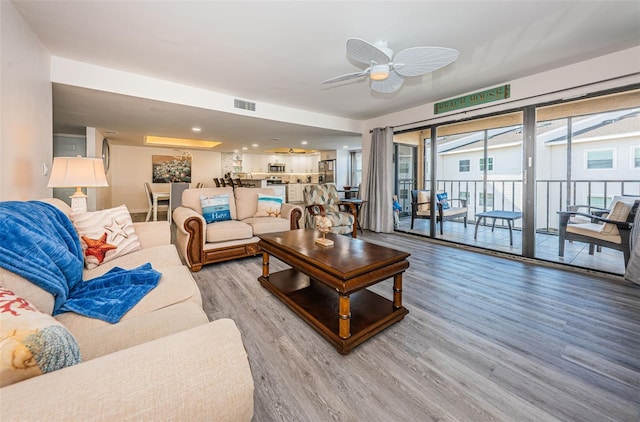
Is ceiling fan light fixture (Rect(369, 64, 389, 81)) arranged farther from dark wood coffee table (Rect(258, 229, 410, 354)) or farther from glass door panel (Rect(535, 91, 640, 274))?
glass door panel (Rect(535, 91, 640, 274))

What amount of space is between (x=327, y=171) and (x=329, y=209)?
484 cm

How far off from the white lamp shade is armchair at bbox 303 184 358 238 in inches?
112

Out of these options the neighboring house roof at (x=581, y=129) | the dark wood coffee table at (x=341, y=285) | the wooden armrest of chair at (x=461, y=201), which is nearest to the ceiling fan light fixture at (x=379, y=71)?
the dark wood coffee table at (x=341, y=285)

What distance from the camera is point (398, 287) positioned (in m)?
1.99

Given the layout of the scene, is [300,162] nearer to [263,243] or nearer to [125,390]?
[263,243]

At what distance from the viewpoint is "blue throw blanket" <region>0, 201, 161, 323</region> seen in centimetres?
101

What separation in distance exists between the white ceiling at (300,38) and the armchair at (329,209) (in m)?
1.71

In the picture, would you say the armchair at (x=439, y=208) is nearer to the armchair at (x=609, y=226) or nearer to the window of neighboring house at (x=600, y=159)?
the armchair at (x=609, y=226)

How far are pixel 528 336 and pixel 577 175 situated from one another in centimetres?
285

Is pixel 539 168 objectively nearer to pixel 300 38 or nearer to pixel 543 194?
pixel 543 194

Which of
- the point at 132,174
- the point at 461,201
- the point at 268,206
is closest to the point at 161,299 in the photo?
the point at 268,206

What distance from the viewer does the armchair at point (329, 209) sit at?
444 cm

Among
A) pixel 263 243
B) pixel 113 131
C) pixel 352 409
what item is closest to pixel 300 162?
pixel 113 131

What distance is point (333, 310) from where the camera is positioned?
198cm
